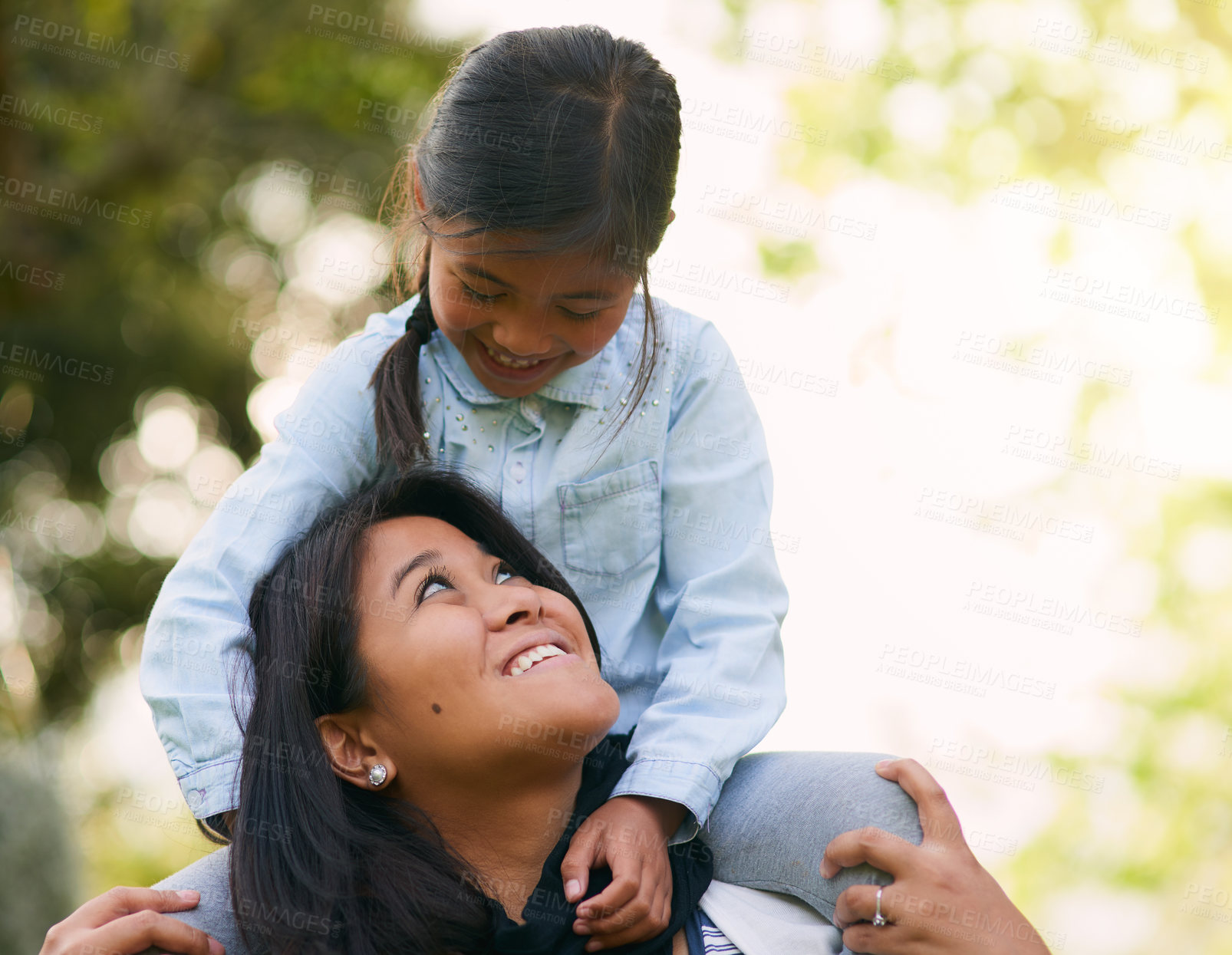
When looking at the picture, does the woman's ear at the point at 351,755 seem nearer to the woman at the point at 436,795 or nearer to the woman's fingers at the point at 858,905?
Result: the woman at the point at 436,795

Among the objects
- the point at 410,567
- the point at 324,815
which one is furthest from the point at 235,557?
the point at 324,815

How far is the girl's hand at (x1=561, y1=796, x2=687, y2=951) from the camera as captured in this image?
179 centimetres

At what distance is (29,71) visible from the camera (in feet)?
19.5

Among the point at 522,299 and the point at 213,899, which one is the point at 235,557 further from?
the point at 522,299

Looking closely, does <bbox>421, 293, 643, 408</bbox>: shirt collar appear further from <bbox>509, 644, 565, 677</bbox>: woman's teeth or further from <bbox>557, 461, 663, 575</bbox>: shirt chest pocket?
<bbox>509, 644, 565, 677</bbox>: woman's teeth

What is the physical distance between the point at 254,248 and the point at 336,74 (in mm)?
1250

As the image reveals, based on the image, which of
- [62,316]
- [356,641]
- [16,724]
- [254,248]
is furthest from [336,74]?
[356,641]

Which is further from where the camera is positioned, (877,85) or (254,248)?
(254,248)

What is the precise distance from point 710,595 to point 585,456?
38cm

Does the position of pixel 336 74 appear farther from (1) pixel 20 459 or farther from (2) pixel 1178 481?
(2) pixel 1178 481

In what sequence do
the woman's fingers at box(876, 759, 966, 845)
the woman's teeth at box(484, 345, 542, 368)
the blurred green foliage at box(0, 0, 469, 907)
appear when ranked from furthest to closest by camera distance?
1. the blurred green foliage at box(0, 0, 469, 907)
2. the woman's teeth at box(484, 345, 542, 368)
3. the woman's fingers at box(876, 759, 966, 845)

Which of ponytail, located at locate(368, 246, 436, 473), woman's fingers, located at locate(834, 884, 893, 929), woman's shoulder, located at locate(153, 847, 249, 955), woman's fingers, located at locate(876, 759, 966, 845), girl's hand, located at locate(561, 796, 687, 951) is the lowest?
woman's shoulder, located at locate(153, 847, 249, 955)

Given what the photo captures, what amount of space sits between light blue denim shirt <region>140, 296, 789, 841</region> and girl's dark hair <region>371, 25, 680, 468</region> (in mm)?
243

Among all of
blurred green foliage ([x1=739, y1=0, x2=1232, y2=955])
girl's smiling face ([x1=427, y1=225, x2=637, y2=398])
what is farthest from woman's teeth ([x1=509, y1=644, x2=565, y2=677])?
blurred green foliage ([x1=739, y1=0, x2=1232, y2=955])
